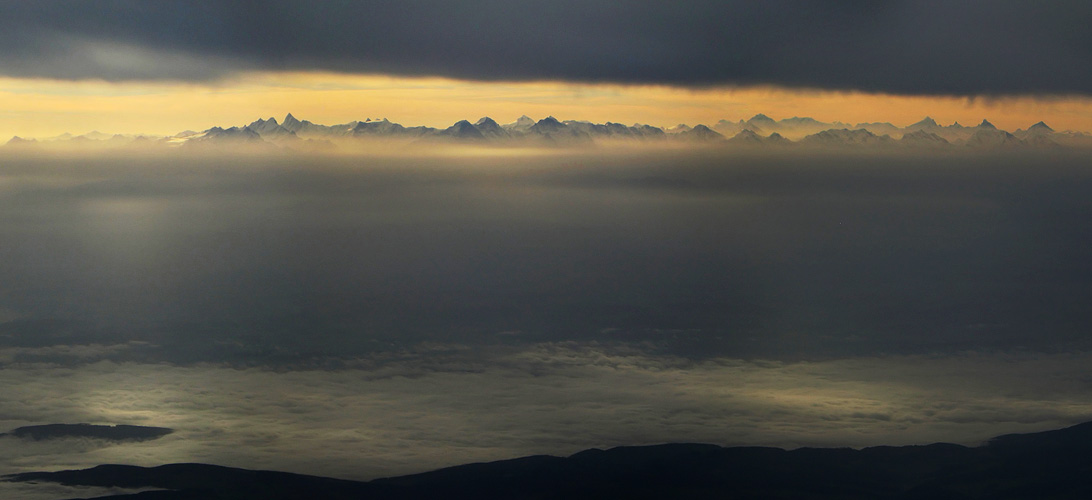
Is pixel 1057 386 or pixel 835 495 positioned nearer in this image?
pixel 835 495

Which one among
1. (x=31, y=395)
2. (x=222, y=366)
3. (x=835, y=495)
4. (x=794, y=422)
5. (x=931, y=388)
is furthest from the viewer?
(x=222, y=366)

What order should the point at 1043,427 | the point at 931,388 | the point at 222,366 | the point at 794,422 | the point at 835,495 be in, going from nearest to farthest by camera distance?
the point at 835,495 < the point at 1043,427 < the point at 794,422 < the point at 931,388 < the point at 222,366

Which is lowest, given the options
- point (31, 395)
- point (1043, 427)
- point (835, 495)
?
point (835, 495)

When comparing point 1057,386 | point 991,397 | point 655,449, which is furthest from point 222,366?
point 1057,386

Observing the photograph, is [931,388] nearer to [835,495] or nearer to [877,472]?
[877,472]

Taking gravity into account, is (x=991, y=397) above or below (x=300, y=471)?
above

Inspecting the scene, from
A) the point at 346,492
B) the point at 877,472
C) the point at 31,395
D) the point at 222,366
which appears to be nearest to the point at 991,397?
the point at 877,472

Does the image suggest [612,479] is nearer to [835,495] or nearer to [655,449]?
[655,449]
